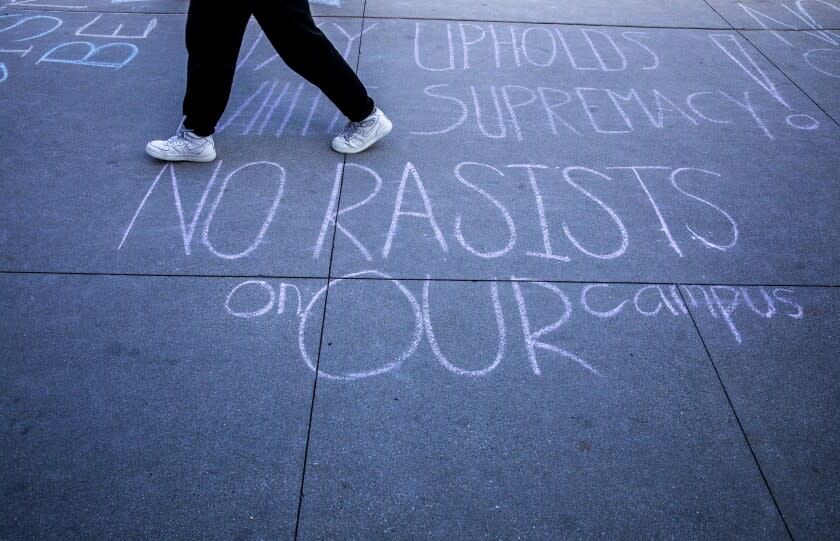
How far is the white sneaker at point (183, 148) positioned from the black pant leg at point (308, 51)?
25.2 inches

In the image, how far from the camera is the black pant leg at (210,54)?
2824 mm

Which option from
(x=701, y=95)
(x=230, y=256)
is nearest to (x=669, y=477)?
(x=230, y=256)

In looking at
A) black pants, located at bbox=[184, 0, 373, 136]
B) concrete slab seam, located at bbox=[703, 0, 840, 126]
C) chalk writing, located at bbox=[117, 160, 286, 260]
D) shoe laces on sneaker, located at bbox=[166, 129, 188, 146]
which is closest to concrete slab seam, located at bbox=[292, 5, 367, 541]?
chalk writing, located at bbox=[117, 160, 286, 260]

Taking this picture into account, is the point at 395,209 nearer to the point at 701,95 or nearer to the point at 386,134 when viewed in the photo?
the point at 386,134

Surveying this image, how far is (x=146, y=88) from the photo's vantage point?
3.84m

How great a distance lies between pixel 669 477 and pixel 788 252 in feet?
4.87

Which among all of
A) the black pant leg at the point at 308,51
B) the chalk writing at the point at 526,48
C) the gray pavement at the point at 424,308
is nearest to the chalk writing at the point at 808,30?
the gray pavement at the point at 424,308

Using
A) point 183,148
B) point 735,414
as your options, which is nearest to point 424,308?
point 735,414

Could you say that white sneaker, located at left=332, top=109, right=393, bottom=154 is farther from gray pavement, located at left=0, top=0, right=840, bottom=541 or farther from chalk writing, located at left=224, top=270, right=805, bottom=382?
chalk writing, located at left=224, top=270, right=805, bottom=382

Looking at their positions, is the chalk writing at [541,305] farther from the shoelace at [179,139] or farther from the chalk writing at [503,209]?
the shoelace at [179,139]

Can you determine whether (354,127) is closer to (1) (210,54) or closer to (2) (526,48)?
(1) (210,54)

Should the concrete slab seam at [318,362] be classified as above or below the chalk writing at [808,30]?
below

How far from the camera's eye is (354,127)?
10.8 feet

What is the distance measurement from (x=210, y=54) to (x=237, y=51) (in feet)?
0.47
